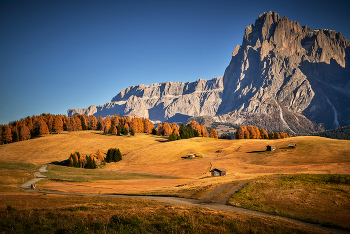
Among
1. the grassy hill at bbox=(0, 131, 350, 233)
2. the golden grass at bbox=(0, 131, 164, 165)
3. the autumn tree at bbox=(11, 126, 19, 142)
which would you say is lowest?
the grassy hill at bbox=(0, 131, 350, 233)

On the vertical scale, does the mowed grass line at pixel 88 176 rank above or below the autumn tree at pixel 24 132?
below

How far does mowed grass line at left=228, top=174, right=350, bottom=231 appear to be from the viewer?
816 inches

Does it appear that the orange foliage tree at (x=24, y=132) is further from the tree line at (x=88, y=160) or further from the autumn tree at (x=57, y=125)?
the tree line at (x=88, y=160)

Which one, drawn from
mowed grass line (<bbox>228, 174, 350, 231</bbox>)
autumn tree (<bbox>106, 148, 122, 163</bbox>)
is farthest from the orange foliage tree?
mowed grass line (<bbox>228, 174, 350, 231</bbox>)

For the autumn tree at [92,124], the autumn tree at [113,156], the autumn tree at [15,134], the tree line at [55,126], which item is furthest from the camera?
the autumn tree at [92,124]

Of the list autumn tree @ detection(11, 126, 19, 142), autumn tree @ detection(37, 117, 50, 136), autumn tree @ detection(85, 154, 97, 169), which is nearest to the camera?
autumn tree @ detection(85, 154, 97, 169)

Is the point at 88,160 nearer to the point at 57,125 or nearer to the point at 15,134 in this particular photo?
the point at 15,134

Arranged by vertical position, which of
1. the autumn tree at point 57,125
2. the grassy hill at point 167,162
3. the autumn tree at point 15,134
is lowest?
the grassy hill at point 167,162

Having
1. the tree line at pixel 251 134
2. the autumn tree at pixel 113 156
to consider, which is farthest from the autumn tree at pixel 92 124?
the tree line at pixel 251 134

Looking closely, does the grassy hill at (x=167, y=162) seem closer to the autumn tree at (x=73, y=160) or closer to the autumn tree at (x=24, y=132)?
the autumn tree at (x=73, y=160)

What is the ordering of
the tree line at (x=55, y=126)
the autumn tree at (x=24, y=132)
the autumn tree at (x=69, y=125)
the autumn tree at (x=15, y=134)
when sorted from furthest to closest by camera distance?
the autumn tree at (x=69, y=125), the autumn tree at (x=24, y=132), the tree line at (x=55, y=126), the autumn tree at (x=15, y=134)

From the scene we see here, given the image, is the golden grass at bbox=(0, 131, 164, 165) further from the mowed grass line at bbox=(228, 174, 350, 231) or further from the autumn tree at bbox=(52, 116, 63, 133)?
the mowed grass line at bbox=(228, 174, 350, 231)

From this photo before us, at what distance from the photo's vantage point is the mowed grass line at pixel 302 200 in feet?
68.0

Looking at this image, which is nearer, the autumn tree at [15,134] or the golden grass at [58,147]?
the golden grass at [58,147]
